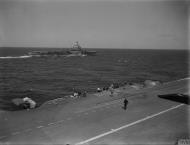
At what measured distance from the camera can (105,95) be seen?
135ft

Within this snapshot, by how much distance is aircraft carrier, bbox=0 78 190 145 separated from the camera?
22547mm

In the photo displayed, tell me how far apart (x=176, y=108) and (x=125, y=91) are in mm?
13733

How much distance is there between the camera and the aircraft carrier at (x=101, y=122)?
22.5m

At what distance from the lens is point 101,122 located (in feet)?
89.1

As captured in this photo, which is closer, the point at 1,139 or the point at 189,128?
the point at 1,139

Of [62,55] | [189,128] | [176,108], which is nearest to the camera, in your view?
[189,128]

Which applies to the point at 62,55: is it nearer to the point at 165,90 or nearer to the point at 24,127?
the point at 165,90

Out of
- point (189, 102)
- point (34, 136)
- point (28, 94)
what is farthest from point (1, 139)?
point (28, 94)

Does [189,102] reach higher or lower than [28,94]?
higher

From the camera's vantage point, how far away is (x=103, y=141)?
72.3ft

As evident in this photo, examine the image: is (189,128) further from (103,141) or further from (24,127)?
(24,127)

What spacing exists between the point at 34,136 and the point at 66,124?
4478mm

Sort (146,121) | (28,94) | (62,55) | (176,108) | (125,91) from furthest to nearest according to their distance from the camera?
1. (62,55)
2. (28,94)
3. (125,91)
4. (176,108)
5. (146,121)

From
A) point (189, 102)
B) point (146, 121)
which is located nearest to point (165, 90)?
point (189, 102)
